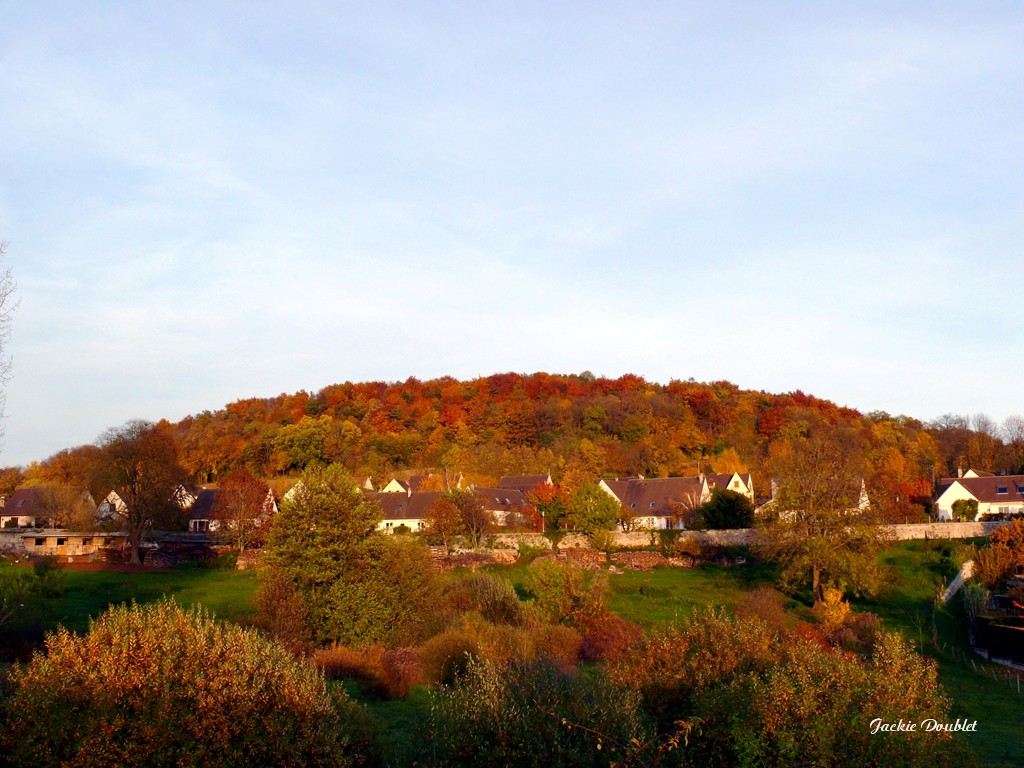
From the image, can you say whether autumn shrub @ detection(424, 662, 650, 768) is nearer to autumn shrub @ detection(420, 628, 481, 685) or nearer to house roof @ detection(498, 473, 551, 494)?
autumn shrub @ detection(420, 628, 481, 685)

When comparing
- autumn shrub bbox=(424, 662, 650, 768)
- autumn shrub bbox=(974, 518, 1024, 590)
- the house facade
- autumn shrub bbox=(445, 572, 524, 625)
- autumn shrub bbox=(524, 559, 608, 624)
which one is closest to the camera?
autumn shrub bbox=(424, 662, 650, 768)

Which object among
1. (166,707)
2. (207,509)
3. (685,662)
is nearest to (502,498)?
(207,509)

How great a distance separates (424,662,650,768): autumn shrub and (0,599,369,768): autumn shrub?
2217mm

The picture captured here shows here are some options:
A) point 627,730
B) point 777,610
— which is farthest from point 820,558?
point 627,730

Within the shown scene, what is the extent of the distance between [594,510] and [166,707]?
45695mm

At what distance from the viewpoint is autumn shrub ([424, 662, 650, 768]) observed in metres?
11.2

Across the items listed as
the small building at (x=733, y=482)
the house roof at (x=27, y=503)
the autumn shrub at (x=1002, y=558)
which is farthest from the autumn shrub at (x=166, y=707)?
the house roof at (x=27, y=503)

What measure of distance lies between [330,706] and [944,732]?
9.78m

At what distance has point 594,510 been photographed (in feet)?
185

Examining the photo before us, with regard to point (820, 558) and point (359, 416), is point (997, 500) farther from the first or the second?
point (359, 416)

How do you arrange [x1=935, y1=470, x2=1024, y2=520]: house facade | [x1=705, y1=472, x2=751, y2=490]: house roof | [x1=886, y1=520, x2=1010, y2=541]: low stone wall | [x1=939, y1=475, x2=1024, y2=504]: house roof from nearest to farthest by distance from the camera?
1. [x1=886, y1=520, x2=1010, y2=541]: low stone wall
2. [x1=935, y1=470, x2=1024, y2=520]: house facade
3. [x1=939, y1=475, x2=1024, y2=504]: house roof
4. [x1=705, y1=472, x2=751, y2=490]: house roof

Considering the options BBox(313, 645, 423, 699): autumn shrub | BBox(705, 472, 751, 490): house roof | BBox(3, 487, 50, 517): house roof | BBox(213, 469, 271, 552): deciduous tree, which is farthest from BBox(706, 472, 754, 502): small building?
BBox(3, 487, 50, 517): house roof

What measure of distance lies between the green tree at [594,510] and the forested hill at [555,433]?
971 inches

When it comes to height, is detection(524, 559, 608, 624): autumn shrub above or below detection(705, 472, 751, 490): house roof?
below
